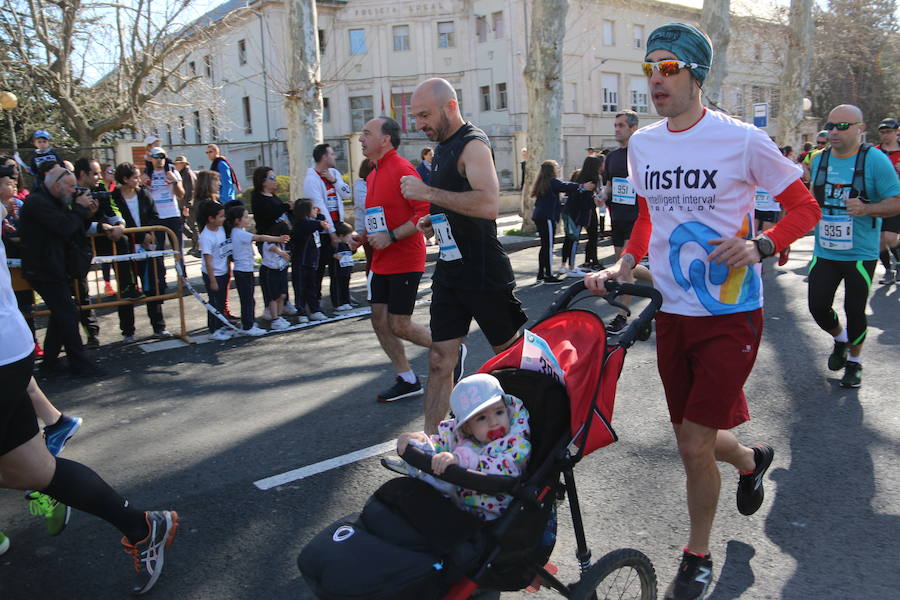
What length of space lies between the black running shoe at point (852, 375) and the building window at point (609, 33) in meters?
46.9

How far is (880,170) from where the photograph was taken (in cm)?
553

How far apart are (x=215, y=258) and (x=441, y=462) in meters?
6.34

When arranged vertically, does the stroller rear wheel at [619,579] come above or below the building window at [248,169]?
below

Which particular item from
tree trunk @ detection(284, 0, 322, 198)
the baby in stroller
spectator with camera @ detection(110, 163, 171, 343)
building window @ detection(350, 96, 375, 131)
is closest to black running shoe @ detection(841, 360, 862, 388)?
the baby in stroller

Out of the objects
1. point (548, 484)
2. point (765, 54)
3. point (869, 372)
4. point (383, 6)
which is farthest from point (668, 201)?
point (765, 54)

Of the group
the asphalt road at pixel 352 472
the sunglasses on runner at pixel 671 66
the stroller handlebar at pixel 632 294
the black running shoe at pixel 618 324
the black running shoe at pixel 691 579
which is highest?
the sunglasses on runner at pixel 671 66

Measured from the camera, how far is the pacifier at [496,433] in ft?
8.62

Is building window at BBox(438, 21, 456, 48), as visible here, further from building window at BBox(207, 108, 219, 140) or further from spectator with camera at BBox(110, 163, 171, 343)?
spectator with camera at BBox(110, 163, 171, 343)

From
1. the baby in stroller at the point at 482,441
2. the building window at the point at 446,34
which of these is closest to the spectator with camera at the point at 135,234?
the baby in stroller at the point at 482,441

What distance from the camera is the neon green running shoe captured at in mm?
3568

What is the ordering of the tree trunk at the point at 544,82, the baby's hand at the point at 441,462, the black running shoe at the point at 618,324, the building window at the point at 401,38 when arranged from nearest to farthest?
the baby's hand at the point at 441,462, the black running shoe at the point at 618,324, the tree trunk at the point at 544,82, the building window at the point at 401,38

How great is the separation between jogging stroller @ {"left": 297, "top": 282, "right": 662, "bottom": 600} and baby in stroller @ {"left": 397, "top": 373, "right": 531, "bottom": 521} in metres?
0.06

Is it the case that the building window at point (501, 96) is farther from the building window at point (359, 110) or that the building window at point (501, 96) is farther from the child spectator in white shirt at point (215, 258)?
the child spectator in white shirt at point (215, 258)

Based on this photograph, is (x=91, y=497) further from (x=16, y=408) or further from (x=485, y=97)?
(x=485, y=97)
